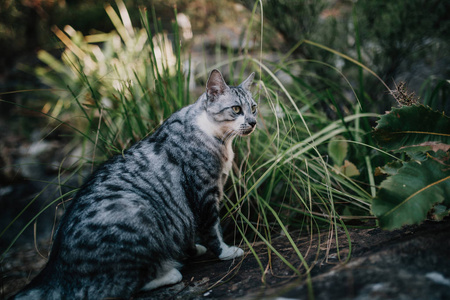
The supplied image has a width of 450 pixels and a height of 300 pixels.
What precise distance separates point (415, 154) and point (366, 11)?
1933 mm

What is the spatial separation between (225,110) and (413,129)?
1014mm

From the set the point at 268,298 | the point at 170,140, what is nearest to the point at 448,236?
the point at 268,298

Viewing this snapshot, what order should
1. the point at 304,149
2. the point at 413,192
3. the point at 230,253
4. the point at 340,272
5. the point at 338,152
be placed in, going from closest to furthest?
the point at 340,272 → the point at 413,192 → the point at 230,253 → the point at 304,149 → the point at 338,152

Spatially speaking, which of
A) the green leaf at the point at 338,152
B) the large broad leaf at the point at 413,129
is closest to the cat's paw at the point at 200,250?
the green leaf at the point at 338,152

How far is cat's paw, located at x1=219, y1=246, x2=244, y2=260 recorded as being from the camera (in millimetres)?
1654

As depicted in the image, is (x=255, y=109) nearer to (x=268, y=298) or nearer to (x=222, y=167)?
(x=222, y=167)

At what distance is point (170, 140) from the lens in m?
1.77

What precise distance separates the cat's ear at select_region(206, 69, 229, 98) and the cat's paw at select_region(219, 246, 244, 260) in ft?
3.06

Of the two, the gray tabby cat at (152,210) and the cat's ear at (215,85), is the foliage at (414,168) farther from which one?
the cat's ear at (215,85)

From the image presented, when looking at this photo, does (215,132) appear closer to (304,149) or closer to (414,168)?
(304,149)

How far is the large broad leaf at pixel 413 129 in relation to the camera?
1.42 metres

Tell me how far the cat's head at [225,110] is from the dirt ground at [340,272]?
0.73m

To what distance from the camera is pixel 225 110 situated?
183cm

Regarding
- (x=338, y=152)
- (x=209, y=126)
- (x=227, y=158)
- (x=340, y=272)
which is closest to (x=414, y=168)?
(x=340, y=272)
